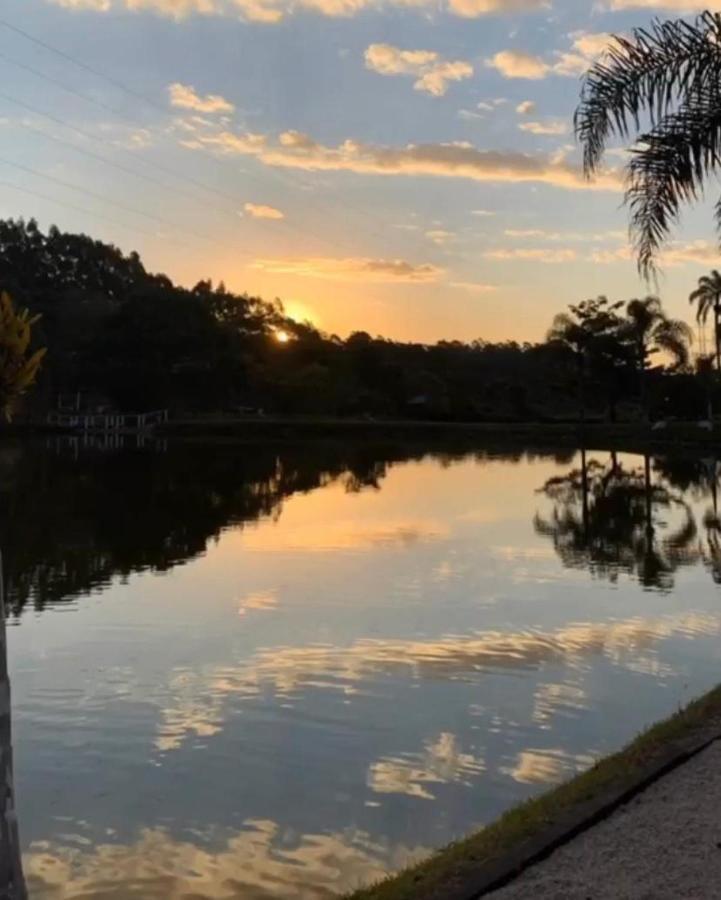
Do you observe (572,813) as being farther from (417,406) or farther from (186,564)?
(417,406)

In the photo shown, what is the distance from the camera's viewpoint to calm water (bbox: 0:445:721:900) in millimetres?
6309

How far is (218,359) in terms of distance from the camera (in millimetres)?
73062

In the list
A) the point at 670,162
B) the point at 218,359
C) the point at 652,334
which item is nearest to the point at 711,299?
the point at 652,334

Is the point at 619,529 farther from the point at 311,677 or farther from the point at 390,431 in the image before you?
the point at 390,431

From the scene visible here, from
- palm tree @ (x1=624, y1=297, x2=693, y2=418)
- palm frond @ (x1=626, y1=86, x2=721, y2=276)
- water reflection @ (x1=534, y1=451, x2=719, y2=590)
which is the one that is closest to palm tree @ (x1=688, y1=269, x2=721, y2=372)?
palm tree @ (x1=624, y1=297, x2=693, y2=418)

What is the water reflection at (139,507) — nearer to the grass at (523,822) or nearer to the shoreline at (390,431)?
the grass at (523,822)

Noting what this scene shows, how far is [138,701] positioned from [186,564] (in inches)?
309

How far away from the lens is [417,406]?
78.5m

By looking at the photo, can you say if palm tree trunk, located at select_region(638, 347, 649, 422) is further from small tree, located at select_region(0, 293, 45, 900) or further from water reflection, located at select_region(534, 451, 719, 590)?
small tree, located at select_region(0, 293, 45, 900)

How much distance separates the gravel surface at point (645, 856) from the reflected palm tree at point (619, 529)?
10.1 meters

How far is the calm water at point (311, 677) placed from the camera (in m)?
6.31

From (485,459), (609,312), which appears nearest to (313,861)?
(485,459)

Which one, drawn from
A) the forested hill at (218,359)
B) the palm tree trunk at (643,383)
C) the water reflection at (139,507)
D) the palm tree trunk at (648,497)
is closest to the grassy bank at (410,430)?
the palm tree trunk at (643,383)

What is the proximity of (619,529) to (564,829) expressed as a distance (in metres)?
17.9
